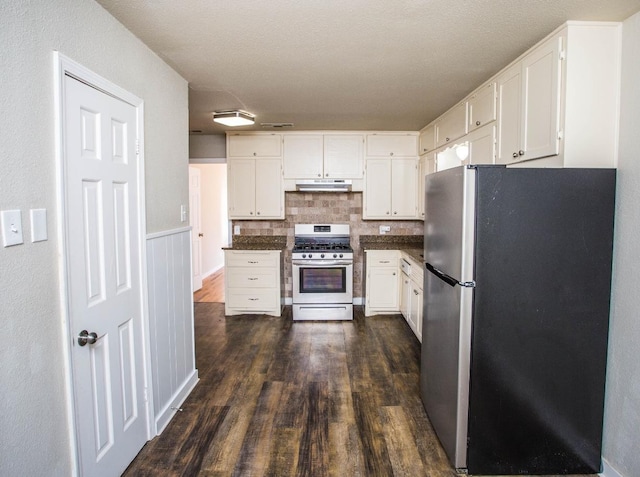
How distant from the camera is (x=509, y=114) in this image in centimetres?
237

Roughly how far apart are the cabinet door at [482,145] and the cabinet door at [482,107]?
0.06 metres

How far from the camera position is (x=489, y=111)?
8.71 feet

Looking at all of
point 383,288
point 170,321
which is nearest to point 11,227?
point 170,321

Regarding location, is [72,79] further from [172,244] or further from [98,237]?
[172,244]

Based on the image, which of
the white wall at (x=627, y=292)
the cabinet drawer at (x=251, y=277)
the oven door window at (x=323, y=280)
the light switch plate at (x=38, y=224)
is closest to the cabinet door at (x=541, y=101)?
the white wall at (x=627, y=292)

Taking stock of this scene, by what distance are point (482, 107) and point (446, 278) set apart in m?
1.53

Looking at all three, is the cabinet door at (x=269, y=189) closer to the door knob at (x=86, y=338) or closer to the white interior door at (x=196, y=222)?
the white interior door at (x=196, y=222)

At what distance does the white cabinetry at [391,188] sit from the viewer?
4727 mm

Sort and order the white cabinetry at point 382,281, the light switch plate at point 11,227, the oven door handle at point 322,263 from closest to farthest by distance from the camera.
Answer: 1. the light switch plate at point 11,227
2. the oven door handle at point 322,263
3. the white cabinetry at point 382,281

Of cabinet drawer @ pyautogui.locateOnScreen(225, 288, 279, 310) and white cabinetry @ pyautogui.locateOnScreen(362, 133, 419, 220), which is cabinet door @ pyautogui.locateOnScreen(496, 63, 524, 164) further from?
cabinet drawer @ pyautogui.locateOnScreen(225, 288, 279, 310)

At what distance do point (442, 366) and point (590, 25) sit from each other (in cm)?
193

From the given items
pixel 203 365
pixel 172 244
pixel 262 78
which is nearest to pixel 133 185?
pixel 172 244

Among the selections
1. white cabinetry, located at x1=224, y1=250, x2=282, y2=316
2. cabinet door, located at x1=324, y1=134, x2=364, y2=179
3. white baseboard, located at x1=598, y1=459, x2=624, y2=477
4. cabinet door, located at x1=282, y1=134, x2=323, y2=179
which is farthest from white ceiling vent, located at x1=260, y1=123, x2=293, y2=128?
white baseboard, located at x1=598, y1=459, x2=624, y2=477

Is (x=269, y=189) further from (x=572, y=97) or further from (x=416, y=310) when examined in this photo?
(x=572, y=97)
